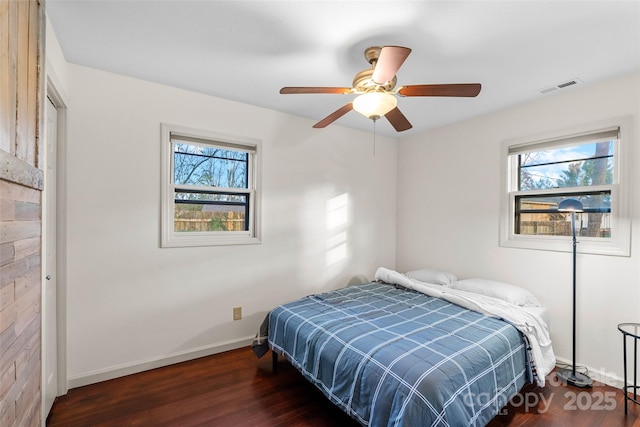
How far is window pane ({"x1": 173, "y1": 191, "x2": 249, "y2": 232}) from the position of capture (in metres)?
2.89

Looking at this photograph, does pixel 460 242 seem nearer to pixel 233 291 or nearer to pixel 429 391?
pixel 429 391

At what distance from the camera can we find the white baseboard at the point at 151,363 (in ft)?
7.68

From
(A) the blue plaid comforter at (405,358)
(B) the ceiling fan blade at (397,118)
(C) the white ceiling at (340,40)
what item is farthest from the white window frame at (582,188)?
(B) the ceiling fan blade at (397,118)

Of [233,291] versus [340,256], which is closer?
[233,291]

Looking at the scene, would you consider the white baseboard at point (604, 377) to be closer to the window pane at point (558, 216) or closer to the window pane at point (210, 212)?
the window pane at point (558, 216)

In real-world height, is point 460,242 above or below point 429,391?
above

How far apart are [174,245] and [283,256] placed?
3.70 feet

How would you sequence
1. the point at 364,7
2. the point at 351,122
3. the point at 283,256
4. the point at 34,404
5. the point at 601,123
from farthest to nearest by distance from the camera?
the point at 351,122, the point at 283,256, the point at 601,123, the point at 364,7, the point at 34,404

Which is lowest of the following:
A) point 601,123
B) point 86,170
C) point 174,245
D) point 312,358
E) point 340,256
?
point 312,358

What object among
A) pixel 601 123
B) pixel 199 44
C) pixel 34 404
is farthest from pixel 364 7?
pixel 34 404

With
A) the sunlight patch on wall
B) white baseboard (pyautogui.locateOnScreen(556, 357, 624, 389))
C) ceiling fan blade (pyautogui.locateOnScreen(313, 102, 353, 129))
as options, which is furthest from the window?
white baseboard (pyautogui.locateOnScreen(556, 357, 624, 389))

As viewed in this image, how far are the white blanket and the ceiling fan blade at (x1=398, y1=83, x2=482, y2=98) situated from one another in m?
1.66

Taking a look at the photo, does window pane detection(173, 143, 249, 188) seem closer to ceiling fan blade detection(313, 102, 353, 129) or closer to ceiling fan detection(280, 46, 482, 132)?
ceiling fan blade detection(313, 102, 353, 129)

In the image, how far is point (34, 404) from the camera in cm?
140
